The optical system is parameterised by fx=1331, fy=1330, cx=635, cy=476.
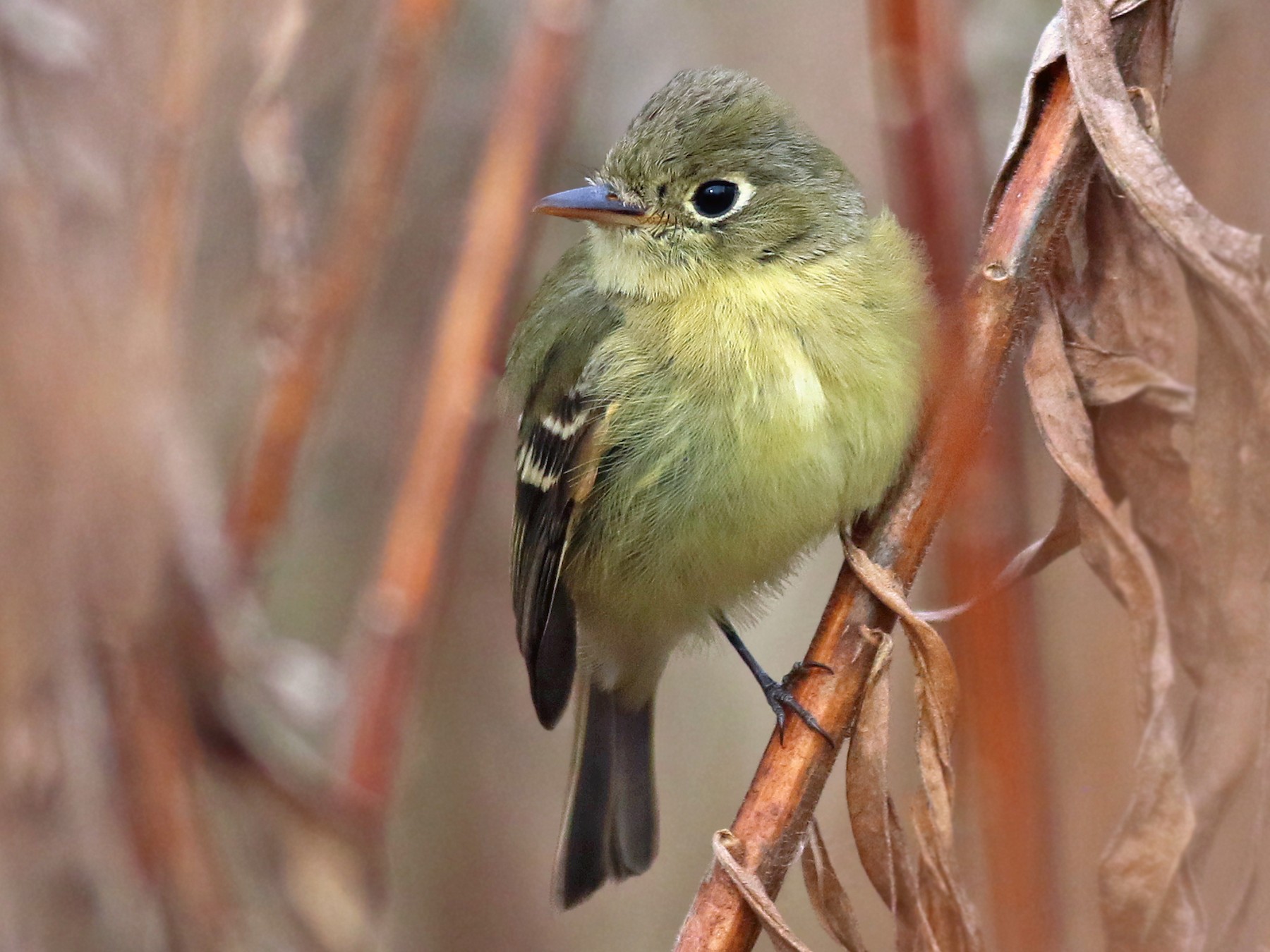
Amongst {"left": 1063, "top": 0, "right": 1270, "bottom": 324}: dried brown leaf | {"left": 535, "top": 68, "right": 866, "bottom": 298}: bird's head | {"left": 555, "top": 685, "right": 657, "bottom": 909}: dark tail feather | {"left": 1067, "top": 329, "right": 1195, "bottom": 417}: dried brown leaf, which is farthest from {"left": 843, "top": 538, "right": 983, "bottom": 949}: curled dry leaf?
{"left": 555, "top": 685, "right": 657, "bottom": 909}: dark tail feather

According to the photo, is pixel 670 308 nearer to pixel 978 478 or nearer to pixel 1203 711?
pixel 978 478

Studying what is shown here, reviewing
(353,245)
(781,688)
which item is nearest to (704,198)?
(353,245)

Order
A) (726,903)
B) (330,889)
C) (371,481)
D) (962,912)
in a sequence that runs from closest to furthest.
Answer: (962,912)
(726,903)
(330,889)
(371,481)

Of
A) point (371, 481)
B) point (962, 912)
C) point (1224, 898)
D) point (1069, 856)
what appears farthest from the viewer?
point (371, 481)

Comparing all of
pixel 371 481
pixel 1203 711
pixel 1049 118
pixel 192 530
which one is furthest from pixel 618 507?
pixel 371 481

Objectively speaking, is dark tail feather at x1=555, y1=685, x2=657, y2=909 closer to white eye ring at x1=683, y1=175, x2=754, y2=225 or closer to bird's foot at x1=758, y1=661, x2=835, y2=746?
bird's foot at x1=758, y1=661, x2=835, y2=746

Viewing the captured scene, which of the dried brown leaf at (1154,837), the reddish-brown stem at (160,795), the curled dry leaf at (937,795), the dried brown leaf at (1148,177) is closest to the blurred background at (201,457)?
the reddish-brown stem at (160,795)
